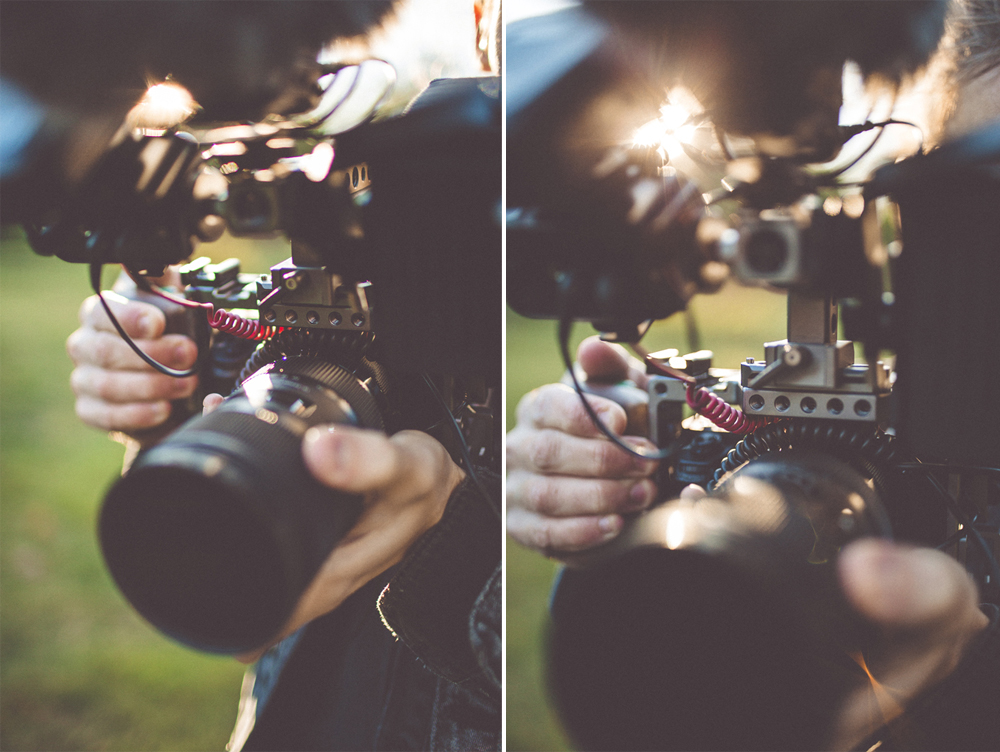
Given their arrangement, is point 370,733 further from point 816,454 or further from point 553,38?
point 553,38

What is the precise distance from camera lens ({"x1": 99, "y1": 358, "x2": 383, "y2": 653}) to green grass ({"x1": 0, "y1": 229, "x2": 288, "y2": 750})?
0.67 ft

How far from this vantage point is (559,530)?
517 mm

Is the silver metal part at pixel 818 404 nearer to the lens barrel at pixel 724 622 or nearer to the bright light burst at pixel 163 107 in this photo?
the lens barrel at pixel 724 622

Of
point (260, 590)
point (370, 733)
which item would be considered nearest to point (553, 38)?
point (260, 590)

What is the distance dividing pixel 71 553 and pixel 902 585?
1283mm

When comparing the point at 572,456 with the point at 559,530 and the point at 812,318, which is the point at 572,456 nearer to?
the point at 559,530

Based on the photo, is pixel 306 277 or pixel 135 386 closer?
pixel 306 277

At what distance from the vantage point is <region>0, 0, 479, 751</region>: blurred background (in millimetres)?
550

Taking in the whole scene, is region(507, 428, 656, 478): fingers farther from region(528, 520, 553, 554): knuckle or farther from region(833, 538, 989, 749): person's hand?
region(833, 538, 989, 749): person's hand

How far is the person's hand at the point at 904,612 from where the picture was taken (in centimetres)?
32

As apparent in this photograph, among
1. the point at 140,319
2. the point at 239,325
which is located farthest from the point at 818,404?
the point at 140,319

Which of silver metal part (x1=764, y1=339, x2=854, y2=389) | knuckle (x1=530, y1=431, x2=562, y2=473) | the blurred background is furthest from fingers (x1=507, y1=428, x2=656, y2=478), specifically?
the blurred background

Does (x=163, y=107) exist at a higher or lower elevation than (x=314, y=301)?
higher

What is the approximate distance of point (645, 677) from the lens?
1.24ft
